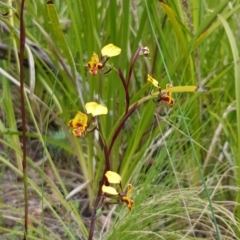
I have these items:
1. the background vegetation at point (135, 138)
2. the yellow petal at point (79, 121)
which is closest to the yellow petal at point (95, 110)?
the yellow petal at point (79, 121)

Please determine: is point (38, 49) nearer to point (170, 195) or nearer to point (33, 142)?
point (33, 142)

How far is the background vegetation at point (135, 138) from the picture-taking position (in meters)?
0.96

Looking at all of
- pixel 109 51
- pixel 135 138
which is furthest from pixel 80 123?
pixel 135 138

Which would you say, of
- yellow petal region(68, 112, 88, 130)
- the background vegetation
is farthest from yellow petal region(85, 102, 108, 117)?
the background vegetation


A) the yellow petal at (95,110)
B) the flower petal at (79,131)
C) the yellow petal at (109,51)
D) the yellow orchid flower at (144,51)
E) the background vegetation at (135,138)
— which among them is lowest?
the background vegetation at (135,138)

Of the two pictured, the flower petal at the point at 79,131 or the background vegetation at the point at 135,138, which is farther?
the background vegetation at the point at 135,138

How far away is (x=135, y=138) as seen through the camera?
104 centimetres

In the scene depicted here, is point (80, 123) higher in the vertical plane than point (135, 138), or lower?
higher

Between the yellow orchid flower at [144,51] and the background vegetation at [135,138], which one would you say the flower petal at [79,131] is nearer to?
the yellow orchid flower at [144,51]

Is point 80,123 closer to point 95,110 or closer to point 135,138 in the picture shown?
point 95,110

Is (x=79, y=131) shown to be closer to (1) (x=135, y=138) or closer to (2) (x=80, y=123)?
(2) (x=80, y=123)

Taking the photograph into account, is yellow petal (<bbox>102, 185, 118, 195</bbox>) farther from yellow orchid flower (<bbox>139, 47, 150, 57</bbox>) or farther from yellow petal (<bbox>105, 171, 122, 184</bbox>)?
yellow orchid flower (<bbox>139, 47, 150, 57</bbox>)

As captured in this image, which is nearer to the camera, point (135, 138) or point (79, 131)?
point (79, 131)

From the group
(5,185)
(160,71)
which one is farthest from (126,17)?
(5,185)
